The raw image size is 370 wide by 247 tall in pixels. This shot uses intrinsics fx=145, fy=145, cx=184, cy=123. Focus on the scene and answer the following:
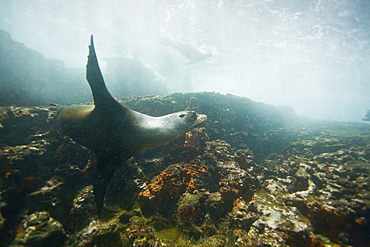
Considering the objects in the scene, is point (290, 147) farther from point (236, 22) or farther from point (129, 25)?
point (129, 25)

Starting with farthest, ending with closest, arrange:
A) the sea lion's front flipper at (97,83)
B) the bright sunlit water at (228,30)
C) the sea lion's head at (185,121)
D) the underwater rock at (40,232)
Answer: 1. the bright sunlit water at (228,30)
2. the sea lion's head at (185,121)
3. the sea lion's front flipper at (97,83)
4. the underwater rock at (40,232)

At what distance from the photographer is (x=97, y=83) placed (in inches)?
99.1

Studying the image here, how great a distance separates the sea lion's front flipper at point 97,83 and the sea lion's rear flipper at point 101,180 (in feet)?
3.61

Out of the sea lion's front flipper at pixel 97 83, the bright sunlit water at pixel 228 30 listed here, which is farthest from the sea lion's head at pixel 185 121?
the bright sunlit water at pixel 228 30

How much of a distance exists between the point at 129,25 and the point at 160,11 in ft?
20.7

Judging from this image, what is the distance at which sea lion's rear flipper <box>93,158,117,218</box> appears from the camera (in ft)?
8.13

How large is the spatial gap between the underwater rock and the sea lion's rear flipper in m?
0.77

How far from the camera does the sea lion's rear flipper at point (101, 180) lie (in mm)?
2477

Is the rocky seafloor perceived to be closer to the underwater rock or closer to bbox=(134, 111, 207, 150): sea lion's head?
the underwater rock

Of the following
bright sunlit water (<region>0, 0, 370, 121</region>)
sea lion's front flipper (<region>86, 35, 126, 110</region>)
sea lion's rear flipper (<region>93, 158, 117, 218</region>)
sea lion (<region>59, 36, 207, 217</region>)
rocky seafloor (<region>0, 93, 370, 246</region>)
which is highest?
bright sunlit water (<region>0, 0, 370, 121</region>)

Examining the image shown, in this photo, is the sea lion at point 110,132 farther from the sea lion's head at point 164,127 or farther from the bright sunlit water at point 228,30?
the bright sunlit water at point 228,30

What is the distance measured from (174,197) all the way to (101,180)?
165 centimetres

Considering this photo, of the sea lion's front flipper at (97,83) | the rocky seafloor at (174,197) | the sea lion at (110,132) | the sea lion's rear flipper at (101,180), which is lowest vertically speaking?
the rocky seafloor at (174,197)

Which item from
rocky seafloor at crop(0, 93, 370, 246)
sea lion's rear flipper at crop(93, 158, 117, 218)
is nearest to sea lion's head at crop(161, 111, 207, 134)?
sea lion's rear flipper at crop(93, 158, 117, 218)
